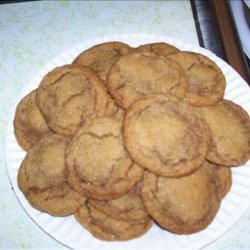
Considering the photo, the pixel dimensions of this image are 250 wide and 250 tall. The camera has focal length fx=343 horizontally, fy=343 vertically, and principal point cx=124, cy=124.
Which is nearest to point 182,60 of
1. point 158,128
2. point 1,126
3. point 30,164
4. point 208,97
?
point 208,97

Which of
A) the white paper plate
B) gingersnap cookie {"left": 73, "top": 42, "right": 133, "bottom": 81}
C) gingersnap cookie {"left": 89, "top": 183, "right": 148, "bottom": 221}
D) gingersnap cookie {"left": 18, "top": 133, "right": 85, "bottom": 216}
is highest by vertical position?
gingersnap cookie {"left": 73, "top": 42, "right": 133, "bottom": 81}

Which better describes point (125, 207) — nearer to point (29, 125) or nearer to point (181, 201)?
point (181, 201)

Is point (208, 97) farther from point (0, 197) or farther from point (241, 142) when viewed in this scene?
point (0, 197)

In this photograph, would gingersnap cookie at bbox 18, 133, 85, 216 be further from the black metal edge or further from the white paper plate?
the black metal edge

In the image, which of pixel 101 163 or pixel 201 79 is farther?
pixel 201 79

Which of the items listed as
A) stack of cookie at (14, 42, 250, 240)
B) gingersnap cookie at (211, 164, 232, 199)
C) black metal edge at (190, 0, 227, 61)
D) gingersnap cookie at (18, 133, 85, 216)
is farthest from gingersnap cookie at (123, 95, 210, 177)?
Result: black metal edge at (190, 0, 227, 61)

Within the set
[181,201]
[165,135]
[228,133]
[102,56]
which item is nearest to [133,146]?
[165,135]
